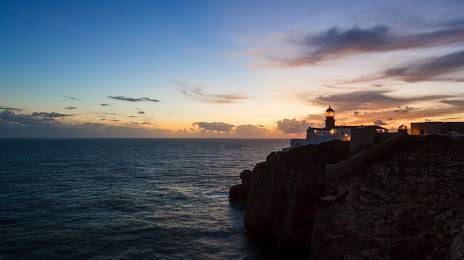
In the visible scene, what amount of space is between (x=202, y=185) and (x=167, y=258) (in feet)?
147

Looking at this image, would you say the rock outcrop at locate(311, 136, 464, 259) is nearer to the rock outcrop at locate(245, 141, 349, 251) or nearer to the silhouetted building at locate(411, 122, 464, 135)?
the rock outcrop at locate(245, 141, 349, 251)

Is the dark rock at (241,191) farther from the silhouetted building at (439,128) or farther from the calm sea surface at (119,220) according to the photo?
the silhouetted building at (439,128)

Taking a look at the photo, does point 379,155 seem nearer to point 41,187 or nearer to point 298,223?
point 298,223

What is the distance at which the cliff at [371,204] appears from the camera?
23.4m

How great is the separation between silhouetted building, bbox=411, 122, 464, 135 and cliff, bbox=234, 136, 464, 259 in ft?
37.9

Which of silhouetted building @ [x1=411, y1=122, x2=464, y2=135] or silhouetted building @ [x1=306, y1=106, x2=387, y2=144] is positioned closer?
silhouetted building @ [x1=411, y1=122, x2=464, y2=135]

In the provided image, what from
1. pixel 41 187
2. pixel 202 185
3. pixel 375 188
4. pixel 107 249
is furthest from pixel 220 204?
pixel 41 187

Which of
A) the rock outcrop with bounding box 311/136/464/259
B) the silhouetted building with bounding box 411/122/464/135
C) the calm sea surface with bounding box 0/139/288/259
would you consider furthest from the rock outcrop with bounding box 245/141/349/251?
the silhouetted building with bounding box 411/122/464/135

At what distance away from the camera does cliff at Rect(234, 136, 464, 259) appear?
2341 cm

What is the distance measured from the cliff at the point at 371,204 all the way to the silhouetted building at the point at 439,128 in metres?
11.6

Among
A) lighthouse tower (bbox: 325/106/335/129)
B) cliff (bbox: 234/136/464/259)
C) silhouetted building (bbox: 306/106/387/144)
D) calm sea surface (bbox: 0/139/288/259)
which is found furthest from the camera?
lighthouse tower (bbox: 325/106/335/129)

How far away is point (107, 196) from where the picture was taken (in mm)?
64938

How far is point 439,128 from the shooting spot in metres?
46.6

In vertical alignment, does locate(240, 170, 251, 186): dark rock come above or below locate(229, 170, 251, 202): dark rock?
above
